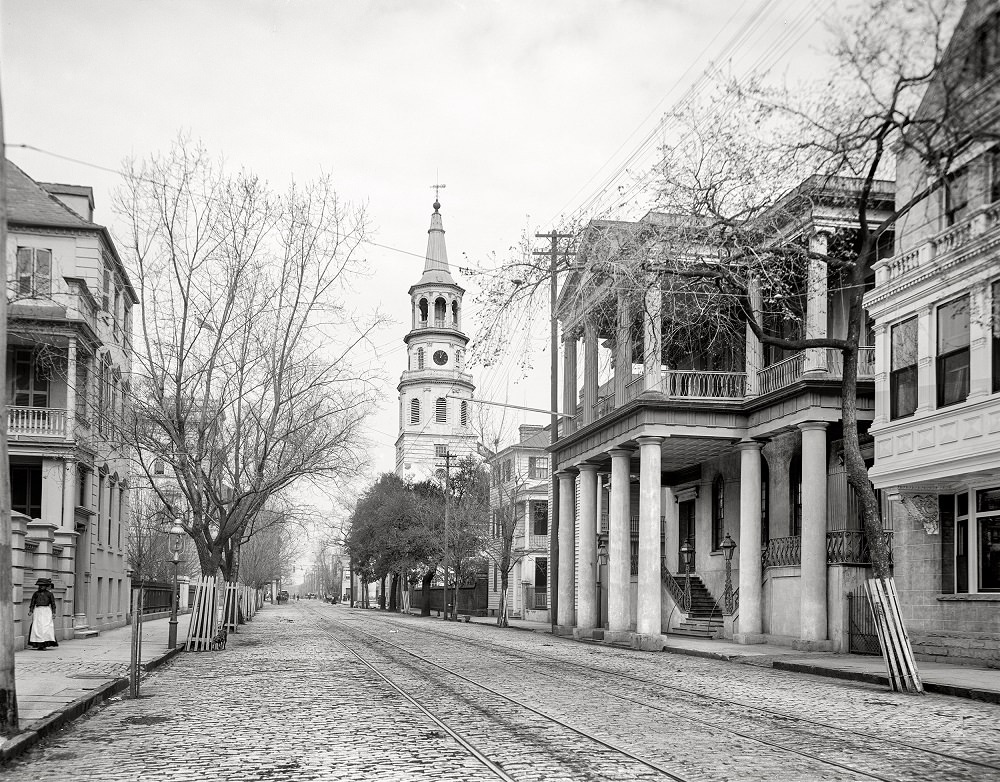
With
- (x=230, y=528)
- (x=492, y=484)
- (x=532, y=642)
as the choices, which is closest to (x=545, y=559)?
(x=492, y=484)

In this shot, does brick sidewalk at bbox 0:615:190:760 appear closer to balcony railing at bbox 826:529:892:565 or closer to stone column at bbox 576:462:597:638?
stone column at bbox 576:462:597:638

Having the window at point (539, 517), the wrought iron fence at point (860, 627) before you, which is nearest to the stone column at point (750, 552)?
the wrought iron fence at point (860, 627)

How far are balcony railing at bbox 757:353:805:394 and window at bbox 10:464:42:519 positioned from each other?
21288 mm

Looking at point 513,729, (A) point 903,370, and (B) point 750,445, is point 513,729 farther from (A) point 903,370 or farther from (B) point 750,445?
(B) point 750,445

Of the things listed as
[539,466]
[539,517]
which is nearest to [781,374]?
[539,517]

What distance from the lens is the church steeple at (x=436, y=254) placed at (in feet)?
370

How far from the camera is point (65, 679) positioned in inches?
664

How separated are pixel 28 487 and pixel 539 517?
43168 mm

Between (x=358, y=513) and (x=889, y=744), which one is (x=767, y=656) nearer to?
(x=889, y=744)

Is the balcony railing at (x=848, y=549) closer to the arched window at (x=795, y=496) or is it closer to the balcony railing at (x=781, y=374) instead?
the arched window at (x=795, y=496)

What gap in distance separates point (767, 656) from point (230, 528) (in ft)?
46.6

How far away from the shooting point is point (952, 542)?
22266mm

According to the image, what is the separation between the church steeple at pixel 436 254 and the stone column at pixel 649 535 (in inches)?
3201

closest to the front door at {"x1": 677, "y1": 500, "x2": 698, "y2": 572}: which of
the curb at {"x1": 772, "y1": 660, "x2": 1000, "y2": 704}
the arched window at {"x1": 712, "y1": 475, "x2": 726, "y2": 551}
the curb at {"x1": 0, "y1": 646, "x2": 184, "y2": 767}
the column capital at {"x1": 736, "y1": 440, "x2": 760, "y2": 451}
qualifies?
the arched window at {"x1": 712, "y1": 475, "x2": 726, "y2": 551}
